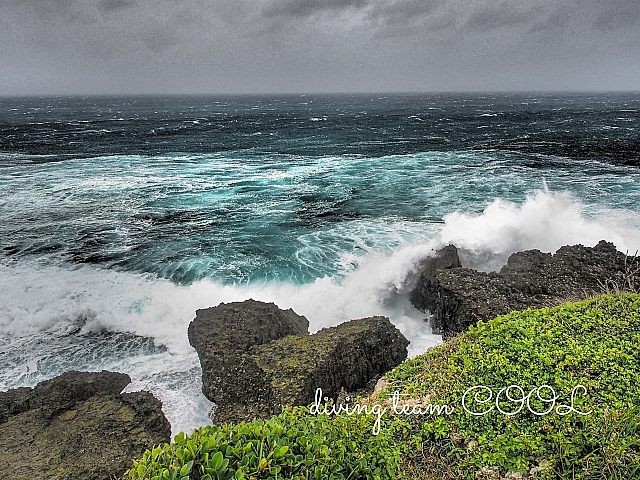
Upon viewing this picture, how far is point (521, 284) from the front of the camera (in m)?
13.0

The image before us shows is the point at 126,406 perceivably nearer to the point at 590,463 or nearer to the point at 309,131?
the point at 590,463

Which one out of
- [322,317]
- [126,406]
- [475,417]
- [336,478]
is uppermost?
[336,478]

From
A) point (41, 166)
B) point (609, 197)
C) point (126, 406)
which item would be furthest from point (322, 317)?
point (41, 166)

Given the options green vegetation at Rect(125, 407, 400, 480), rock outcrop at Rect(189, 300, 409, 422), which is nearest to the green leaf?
green vegetation at Rect(125, 407, 400, 480)

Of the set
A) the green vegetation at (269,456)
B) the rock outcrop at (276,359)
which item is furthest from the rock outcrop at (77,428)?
the green vegetation at (269,456)

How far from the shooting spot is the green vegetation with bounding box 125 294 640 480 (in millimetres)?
4559

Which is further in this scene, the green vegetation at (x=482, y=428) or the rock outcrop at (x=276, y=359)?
the rock outcrop at (x=276, y=359)

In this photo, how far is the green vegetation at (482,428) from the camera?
15.0 ft

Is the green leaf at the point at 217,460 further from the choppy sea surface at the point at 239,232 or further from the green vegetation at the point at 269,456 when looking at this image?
the choppy sea surface at the point at 239,232

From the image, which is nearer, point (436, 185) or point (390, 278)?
point (390, 278)

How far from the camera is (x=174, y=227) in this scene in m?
22.5

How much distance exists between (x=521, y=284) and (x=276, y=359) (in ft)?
24.2

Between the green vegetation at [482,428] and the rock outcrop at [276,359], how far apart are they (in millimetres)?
2258

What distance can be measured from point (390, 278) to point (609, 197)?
16431mm
